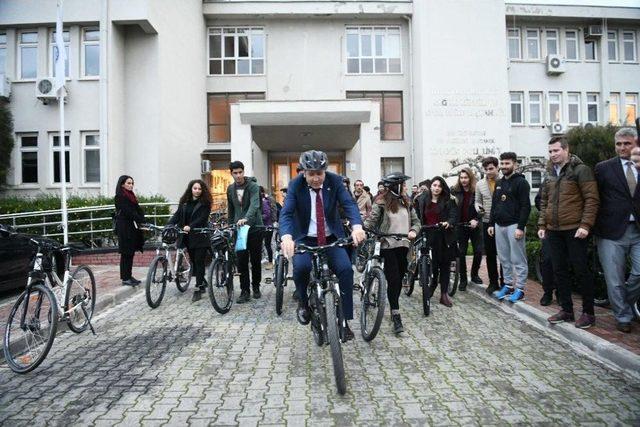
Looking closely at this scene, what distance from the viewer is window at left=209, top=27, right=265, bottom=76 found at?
2558 centimetres

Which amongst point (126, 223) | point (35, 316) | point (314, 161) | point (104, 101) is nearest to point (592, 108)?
point (104, 101)

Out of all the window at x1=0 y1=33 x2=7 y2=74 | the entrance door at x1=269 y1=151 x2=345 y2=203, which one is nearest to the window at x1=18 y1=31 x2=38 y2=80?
the window at x1=0 y1=33 x2=7 y2=74

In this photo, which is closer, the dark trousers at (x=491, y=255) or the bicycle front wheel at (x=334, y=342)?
the bicycle front wheel at (x=334, y=342)

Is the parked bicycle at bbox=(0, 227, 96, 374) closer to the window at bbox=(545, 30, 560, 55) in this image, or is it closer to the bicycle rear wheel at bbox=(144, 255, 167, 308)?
the bicycle rear wheel at bbox=(144, 255, 167, 308)

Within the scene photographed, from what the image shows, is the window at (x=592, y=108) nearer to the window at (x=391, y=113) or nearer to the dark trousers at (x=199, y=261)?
the window at (x=391, y=113)

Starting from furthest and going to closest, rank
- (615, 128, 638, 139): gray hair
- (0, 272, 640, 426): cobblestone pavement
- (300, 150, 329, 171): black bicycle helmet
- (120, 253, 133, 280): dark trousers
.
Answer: (120, 253, 133, 280): dark trousers < (615, 128, 638, 139): gray hair < (300, 150, 329, 171): black bicycle helmet < (0, 272, 640, 426): cobblestone pavement

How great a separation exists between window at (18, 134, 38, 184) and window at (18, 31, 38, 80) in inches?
94.3

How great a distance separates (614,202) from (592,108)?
25.9 metres

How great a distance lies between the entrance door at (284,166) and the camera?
84.2 feet

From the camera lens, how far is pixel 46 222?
43.8 feet

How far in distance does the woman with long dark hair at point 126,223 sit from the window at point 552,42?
26099 millimetres

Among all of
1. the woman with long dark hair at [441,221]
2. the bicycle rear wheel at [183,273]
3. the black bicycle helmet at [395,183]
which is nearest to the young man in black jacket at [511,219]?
the woman with long dark hair at [441,221]

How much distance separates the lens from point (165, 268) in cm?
767

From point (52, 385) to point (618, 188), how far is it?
19.8 feet
